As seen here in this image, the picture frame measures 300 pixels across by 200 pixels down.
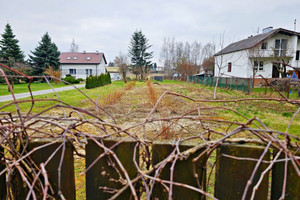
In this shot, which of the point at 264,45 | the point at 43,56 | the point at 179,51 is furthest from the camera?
the point at 179,51

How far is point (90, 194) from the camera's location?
86cm

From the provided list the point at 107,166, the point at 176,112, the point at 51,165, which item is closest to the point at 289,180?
the point at 107,166

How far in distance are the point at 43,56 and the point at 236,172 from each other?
35175 mm

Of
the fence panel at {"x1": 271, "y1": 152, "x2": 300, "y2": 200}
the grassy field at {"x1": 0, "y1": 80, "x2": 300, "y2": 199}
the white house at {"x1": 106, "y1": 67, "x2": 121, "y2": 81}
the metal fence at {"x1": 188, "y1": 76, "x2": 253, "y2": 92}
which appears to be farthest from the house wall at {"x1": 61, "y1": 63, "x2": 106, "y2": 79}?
the fence panel at {"x1": 271, "y1": 152, "x2": 300, "y2": 200}

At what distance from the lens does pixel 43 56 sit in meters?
30.5

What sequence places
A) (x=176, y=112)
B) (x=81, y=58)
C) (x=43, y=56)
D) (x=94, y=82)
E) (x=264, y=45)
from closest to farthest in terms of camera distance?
1. (x=176, y=112)
2. (x=94, y=82)
3. (x=264, y=45)
4. (x=43, y=56)
5. (x=81, y=58)

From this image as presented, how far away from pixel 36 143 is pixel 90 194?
32 centimetres

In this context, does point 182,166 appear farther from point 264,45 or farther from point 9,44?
point 9,44

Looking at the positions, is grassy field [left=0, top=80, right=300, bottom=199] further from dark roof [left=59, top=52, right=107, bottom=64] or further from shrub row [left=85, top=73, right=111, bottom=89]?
dark roof [left=59, top=52, right=107, bottom=64]

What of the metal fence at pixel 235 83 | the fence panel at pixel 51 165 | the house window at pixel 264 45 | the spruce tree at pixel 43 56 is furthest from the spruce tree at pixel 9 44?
the fence panel at pixel 51 165

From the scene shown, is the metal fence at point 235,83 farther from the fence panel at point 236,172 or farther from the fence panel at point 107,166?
the fence panel at point 107,166

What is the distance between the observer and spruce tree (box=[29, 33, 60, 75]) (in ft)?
98.0

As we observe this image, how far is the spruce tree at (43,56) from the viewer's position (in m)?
29.9

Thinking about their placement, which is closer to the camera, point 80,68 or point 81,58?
point 80,68
